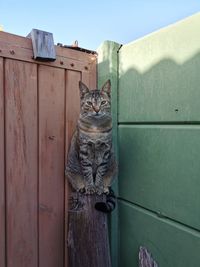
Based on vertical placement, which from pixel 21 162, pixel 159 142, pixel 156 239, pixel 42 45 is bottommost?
pixel 156 239

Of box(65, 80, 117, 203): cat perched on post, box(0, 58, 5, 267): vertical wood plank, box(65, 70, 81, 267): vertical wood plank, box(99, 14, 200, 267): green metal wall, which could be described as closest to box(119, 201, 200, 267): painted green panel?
box(99, 14, 200, 267): green metal wall

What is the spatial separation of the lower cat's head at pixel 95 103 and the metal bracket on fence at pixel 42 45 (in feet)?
0.80

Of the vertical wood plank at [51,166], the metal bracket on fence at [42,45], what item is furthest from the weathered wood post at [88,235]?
the metal bracket on fence at [42,45]

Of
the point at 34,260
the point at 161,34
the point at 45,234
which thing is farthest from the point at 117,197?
the point at 161,34

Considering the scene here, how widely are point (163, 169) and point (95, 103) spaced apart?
0.54 metres

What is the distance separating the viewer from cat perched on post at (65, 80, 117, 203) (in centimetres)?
150

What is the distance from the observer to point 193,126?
1265mm

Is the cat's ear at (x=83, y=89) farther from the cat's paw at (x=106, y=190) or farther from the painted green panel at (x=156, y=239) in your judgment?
the painted green panel at (x=156, y=239)

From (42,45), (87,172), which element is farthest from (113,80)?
(87,172)

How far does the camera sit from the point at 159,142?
57.5 inches

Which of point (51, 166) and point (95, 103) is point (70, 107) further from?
point (51, 166)

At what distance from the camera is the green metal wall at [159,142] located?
1.27m

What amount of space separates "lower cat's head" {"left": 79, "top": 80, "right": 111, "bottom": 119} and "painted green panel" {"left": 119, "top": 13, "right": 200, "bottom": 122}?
0.20 m

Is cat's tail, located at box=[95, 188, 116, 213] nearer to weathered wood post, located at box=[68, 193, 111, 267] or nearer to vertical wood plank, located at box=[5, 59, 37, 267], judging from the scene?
weathered wood post, located at box=[68, 193, 111, 267]
